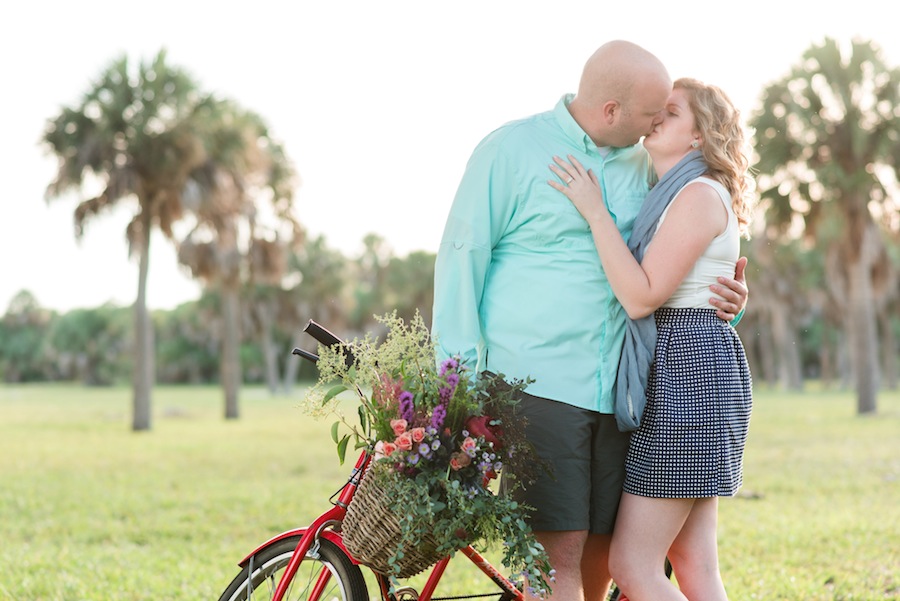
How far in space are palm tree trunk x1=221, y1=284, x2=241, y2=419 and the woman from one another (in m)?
25.9

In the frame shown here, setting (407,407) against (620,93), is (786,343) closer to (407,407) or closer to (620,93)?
(620,93)

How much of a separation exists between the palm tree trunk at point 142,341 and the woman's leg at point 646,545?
70.0ft

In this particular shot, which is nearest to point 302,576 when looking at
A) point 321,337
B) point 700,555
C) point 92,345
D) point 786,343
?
point 321,337

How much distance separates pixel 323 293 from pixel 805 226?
29032 millimetres

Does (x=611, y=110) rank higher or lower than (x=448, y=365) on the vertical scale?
higher

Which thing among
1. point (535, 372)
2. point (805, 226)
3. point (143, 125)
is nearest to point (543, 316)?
point (535, 372)

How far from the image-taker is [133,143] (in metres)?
22.6

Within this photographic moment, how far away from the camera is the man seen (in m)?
2.79

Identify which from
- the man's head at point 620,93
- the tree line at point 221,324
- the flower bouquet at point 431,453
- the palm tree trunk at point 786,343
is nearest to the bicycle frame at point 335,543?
the flower bouquet at point 431,453

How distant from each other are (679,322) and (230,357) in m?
27.0

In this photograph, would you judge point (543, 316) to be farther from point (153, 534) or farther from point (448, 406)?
point (153, 534)

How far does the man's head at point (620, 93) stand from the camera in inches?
111

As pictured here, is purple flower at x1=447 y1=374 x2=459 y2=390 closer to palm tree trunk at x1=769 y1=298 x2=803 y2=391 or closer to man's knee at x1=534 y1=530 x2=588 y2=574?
man's knee at x1=534 y1=530 x2=588 y2=574

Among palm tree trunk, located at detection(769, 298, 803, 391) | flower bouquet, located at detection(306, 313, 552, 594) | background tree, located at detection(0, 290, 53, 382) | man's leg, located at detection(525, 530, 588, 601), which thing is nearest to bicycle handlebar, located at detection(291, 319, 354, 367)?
flower bouquet, located at detection(306, 313, 552, 594)
